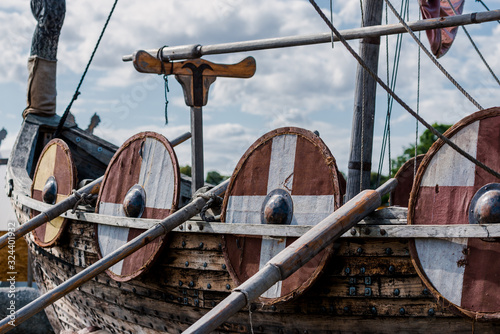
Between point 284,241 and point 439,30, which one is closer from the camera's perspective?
point 284,241

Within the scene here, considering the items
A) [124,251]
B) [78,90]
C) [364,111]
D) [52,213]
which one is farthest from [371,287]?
[78,90]

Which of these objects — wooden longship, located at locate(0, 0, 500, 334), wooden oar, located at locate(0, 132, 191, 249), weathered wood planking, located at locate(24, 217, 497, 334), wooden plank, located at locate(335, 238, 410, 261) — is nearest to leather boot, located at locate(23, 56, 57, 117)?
wooden longship, located at locate(0, 0, 500, 334)

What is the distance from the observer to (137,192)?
550 centimetres

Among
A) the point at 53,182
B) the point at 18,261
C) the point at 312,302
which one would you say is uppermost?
the point at 53,182

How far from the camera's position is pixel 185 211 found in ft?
15.9

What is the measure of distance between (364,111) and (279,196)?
3.73 ft

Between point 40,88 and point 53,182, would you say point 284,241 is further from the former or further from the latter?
point 40,88

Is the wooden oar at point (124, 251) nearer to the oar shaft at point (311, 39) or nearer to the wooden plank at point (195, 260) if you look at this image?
the wooden plank at point (195, 260)

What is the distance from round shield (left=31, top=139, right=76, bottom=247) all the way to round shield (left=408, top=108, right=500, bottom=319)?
3799mm

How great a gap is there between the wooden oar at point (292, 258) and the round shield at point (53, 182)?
10.9 feet

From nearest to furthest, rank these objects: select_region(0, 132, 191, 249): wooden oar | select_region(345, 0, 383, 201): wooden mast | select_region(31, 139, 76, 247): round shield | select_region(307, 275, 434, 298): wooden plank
A: 1. select_region(307, 275, 434, 298): wooden plank
2. select_region(345, 0, 383, 201): wooden mast
3. select_region(0, 132, 191, 249): wooden oar
4. select_region(31, 139, 76, 247): round shield

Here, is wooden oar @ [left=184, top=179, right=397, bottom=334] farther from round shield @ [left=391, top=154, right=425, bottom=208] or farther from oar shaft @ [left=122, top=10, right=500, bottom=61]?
round shield @ [left=391, top=154, right=425, bottom=208]

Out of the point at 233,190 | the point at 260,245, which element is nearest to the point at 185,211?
the point at 233,190

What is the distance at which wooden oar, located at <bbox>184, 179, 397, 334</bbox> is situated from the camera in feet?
11.7
